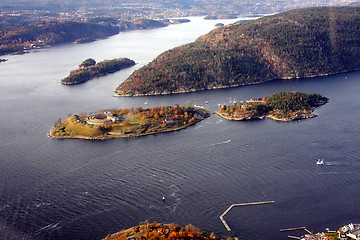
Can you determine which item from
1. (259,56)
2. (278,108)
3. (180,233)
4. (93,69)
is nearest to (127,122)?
(278,108)

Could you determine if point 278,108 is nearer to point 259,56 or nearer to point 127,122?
point 127,122

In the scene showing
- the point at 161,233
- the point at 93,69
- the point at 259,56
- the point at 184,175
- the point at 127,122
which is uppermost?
the point at 259,56

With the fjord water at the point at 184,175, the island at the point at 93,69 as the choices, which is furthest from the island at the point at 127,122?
the island at the point at 93,69

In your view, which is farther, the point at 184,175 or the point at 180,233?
the point at 184,175

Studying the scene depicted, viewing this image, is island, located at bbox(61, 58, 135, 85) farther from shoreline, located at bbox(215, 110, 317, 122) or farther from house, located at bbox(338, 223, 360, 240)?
house, located at bbox(338, 223, 360, 240)

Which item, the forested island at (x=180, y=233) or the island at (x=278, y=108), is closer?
the forested island at (x=180, y=233)

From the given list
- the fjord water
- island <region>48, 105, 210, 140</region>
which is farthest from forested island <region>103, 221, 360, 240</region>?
island <region>48, 105, 210, 140</region>

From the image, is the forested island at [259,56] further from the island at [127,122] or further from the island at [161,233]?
the island at [161,233]
